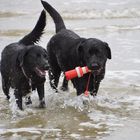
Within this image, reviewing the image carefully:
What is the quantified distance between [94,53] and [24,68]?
1022 mm

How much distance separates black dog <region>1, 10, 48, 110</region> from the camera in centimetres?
606

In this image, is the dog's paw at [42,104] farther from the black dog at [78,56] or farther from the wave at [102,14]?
the wave at [102,14]

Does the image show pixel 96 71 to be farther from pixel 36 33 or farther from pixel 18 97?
pixel 36 33

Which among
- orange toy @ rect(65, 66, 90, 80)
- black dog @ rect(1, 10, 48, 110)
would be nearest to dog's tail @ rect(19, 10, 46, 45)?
black dog @ rect(1, 10, 48, 110)

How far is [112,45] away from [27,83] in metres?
5.57

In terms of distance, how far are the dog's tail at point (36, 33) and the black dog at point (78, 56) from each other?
0.97ft

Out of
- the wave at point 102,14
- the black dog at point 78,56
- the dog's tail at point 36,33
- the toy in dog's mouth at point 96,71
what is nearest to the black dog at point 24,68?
the dog's tail at point 36,33

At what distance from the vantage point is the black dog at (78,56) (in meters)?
6.10

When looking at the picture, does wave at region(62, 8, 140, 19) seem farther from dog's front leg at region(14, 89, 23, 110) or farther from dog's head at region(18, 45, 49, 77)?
dog's head at region(18, 45, 49, 77)

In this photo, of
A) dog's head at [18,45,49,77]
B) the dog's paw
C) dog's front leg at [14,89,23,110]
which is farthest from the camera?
the dog's paw

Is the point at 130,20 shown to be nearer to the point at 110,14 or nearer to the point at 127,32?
the point at 110,14

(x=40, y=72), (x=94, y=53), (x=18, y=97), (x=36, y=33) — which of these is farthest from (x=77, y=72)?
(x=36, y=33)

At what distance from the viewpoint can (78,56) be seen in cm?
637

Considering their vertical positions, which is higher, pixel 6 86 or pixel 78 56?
pixel 78 56
